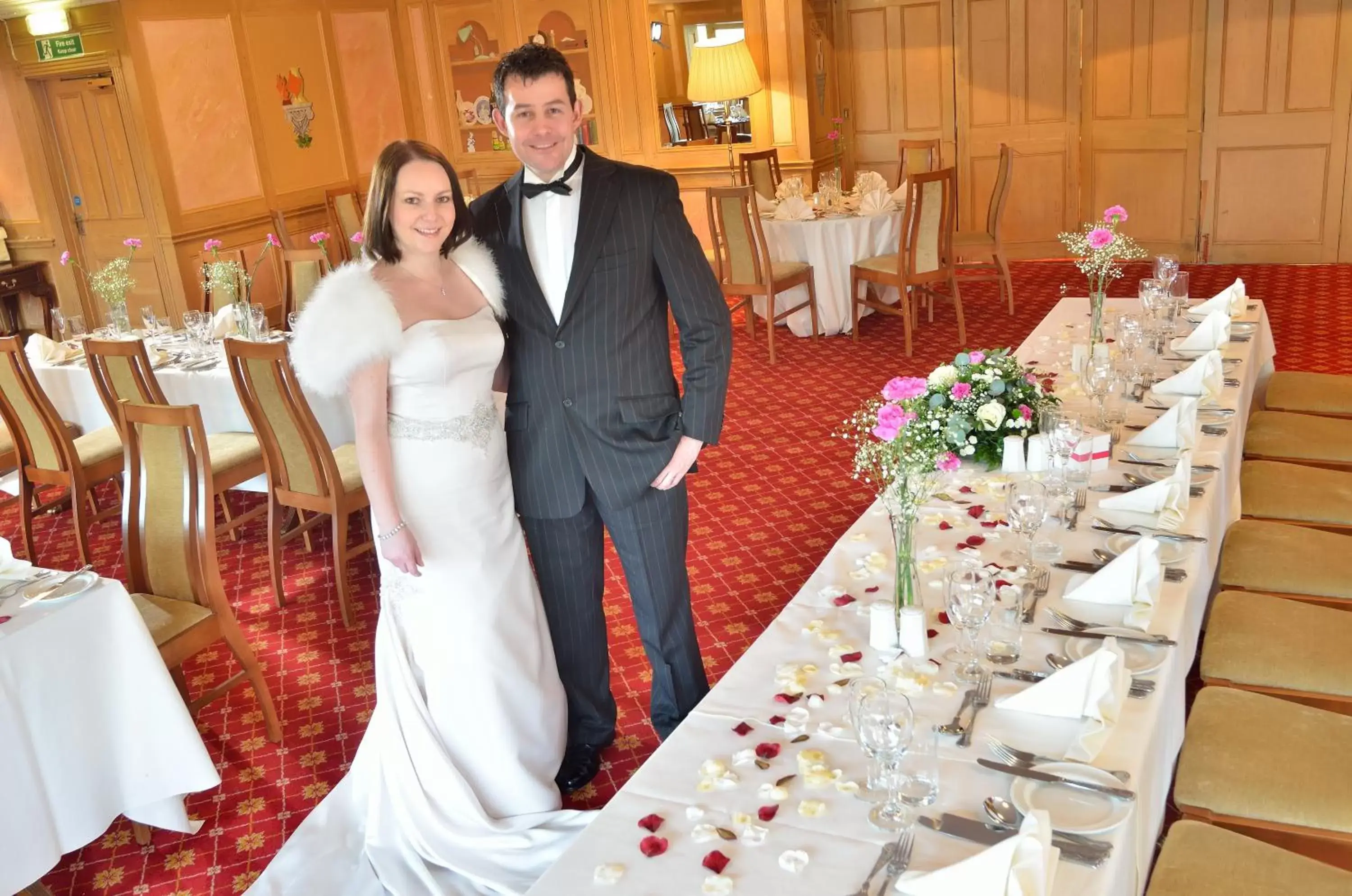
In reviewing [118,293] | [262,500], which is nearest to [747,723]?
[262,500]

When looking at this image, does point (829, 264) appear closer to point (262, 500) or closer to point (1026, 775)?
point (262, 500)

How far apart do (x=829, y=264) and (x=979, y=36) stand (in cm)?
301

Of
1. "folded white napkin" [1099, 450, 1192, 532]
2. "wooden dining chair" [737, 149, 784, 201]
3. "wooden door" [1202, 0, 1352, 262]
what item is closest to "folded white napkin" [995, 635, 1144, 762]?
"folded white napkin" [1099, 450, 1192, 532]

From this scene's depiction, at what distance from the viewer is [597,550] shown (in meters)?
2.86

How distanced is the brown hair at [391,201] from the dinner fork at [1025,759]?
153 centimetres

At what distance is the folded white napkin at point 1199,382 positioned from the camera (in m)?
3.34

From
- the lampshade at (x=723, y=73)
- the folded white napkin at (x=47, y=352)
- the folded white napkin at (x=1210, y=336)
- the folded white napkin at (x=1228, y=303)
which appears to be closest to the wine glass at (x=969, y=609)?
the folded white napkin at (x=1210, y=336)

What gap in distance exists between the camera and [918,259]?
7047 millimetres

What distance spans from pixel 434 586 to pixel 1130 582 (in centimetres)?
150

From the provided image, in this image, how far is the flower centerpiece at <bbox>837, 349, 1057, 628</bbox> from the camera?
2.10 m

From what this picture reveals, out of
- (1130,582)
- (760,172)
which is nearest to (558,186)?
(1130,582)

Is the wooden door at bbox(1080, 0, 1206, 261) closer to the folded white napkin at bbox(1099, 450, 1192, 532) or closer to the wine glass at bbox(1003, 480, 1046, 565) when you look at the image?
the folded white napkin at bbox(1099, 450, 1192, 532)

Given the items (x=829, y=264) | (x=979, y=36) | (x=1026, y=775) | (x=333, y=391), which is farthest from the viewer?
(x=979, y=36)

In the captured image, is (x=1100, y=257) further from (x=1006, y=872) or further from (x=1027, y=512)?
(x=1006, y=872)
